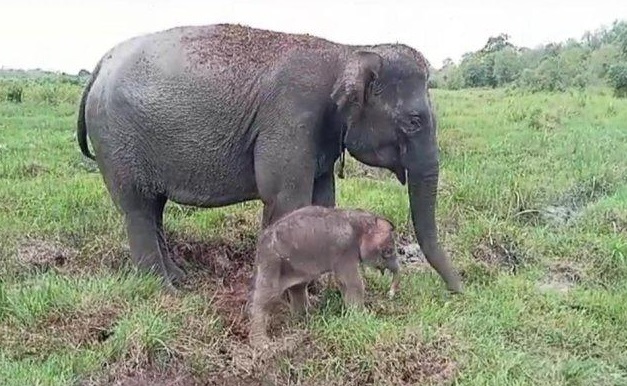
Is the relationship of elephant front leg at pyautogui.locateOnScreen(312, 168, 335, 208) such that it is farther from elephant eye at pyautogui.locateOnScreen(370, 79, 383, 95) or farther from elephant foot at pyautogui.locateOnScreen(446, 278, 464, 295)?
elephant foot at pyautogui.locateOnScreen(446, 278, 464, 295)

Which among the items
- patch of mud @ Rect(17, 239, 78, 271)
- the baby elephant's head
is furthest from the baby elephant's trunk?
patch of mud @ Rect(17, 239, 78, 271)

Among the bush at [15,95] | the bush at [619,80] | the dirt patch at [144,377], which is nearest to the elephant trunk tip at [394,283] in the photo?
the dirt patch at [144,377]

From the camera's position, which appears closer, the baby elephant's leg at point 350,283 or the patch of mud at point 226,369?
the patch of mud at point 226,369

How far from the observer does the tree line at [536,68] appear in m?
26.0

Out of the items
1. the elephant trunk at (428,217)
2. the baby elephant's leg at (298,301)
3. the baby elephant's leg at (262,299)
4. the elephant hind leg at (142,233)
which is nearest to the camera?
the baby elephant's leg at (262,299)

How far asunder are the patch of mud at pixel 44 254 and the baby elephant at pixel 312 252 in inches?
62.6

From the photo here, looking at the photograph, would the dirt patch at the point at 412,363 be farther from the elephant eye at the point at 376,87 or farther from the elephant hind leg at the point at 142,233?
the elephant hind leg at the point at 142,233

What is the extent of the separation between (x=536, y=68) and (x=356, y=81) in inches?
1155

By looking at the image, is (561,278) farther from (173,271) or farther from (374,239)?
(173,271)

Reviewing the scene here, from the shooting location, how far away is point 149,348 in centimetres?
422

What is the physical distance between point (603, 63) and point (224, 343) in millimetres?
29675

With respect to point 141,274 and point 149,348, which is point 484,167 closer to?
point 141,274

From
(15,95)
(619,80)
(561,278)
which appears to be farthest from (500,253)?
(619,80)

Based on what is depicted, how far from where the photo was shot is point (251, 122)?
507cm
